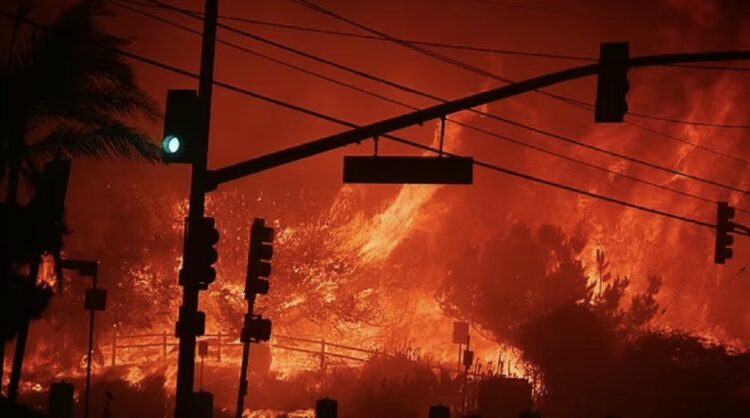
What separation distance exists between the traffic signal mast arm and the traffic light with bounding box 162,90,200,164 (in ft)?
1.97

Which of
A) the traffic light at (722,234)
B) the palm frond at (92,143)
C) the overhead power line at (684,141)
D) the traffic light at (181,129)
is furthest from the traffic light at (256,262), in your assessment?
the overhead power line at (684,141)

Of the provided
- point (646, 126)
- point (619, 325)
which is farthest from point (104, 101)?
point (646, 126)

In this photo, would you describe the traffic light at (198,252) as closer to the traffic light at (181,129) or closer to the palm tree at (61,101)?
the traffic light at (181,129)

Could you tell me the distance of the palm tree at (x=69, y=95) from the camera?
1947cm

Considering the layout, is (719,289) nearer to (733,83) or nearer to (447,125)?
(733,83)

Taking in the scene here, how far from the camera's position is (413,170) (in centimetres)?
1568

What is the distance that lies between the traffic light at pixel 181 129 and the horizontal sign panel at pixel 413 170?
244 centimetres

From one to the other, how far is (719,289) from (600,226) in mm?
11764

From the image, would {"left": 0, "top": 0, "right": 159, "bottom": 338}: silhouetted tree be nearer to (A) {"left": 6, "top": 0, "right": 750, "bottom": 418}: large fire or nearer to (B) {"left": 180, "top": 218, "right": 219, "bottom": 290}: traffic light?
(B) {"left": 180, "top": 218, "right": 219, "bottom": 290}: traffic light

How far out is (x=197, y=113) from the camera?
52.2 feet

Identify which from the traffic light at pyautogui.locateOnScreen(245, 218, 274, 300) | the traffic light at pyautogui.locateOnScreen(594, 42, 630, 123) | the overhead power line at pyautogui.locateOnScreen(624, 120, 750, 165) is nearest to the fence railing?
the overhead power line at pyautogui.locateOnScreen(624, 120, 750, 165)

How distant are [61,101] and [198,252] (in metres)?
6.15

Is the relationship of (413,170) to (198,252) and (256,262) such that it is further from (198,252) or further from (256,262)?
(256,262)

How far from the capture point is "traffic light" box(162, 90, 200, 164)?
1580 cm
